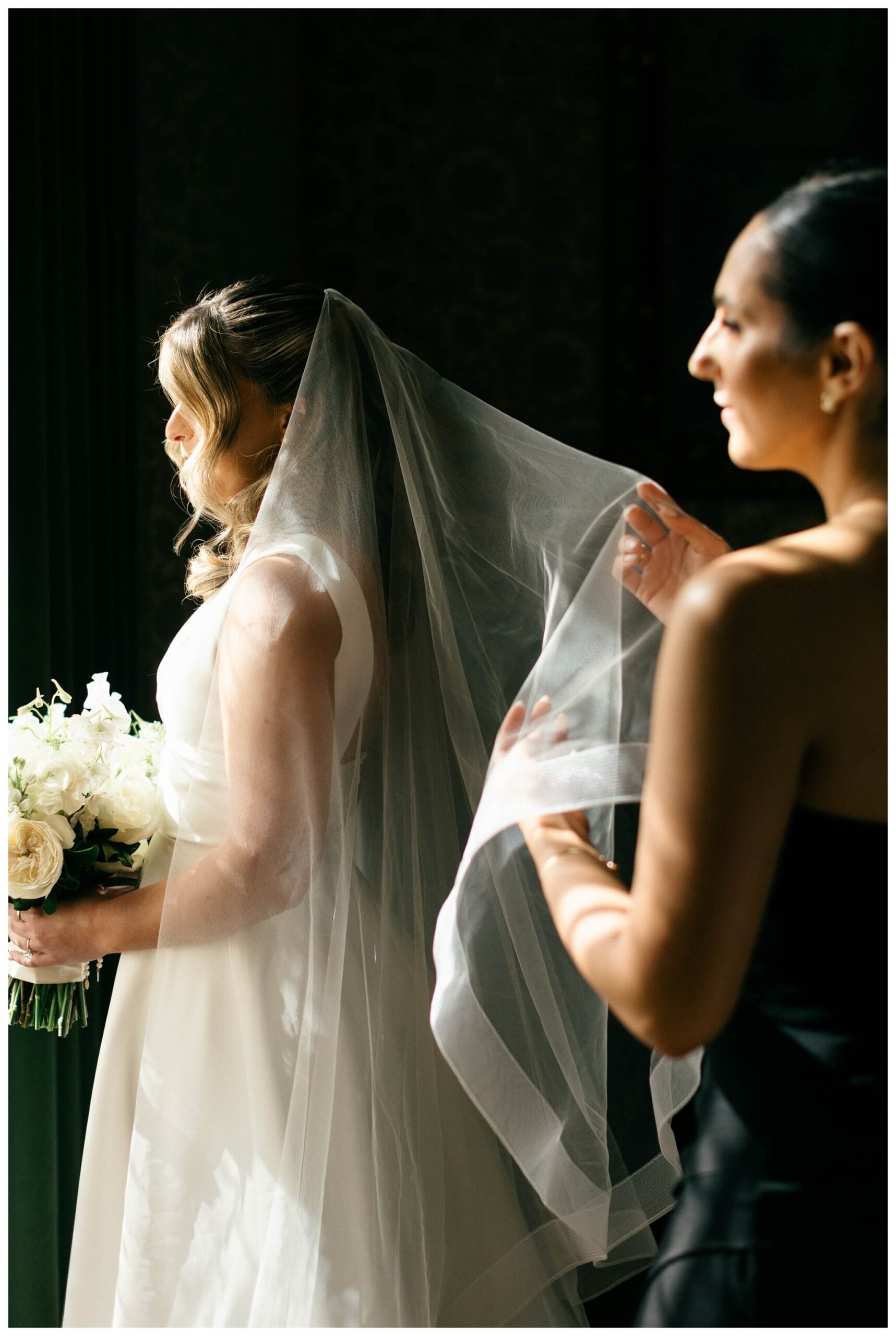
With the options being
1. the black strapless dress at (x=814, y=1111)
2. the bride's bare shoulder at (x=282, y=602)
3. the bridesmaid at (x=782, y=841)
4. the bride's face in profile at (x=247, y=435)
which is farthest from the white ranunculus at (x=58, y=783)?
the black strapless dress at (x=814, y=1111)

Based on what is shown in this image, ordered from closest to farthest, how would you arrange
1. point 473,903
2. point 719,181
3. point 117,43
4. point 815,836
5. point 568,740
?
1. point 815,836
2. point 568,740
3. point 473,903
4. point 117,43
5. point 719,181

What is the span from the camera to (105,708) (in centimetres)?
151

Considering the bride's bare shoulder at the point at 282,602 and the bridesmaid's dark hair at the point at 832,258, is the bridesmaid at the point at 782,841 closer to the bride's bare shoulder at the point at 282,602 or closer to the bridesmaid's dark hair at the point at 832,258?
the bridesmaid's dark hair at the point at 832,258

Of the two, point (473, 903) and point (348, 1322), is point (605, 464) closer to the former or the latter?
point (473, 903)

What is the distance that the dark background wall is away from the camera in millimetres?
2309

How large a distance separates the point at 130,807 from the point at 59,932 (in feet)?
0.57

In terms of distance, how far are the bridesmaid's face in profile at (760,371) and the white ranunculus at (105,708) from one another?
0.99m

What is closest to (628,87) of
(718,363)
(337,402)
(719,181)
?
(719,181)

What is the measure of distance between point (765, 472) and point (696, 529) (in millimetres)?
1739

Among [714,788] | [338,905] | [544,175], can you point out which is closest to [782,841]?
[714,788]

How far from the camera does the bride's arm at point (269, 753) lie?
47.6 inches

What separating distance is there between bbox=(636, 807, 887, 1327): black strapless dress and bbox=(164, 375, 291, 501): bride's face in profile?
2.97 feet

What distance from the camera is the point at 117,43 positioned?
2238mm

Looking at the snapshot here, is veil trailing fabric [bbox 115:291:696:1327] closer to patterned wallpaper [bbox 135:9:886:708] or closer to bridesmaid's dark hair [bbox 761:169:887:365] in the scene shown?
bridesmaid's dark hair [bbox 761:169:887:365]
